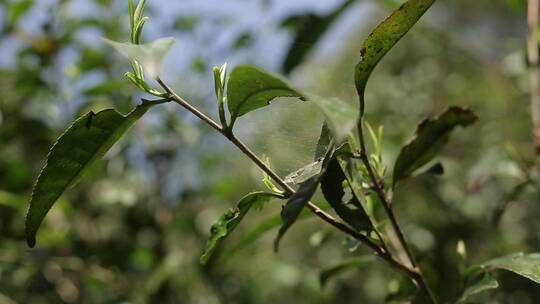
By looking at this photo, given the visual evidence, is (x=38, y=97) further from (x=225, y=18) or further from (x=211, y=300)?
(x=211, y=300)

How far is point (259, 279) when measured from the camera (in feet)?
5.85

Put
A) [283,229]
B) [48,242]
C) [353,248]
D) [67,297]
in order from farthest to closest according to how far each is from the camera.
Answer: [67,297]
[48,242]
[353,248]
[283,229]

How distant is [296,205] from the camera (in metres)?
0.58

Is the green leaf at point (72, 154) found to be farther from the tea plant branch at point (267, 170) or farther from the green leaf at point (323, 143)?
the green leaf at point (323, 143)

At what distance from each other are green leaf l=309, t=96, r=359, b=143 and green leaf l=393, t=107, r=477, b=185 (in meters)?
0.39

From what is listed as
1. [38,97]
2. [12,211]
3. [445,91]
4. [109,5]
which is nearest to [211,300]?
[12,211]

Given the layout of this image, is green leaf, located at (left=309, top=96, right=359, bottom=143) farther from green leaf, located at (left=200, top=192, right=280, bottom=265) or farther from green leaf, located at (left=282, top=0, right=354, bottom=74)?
green leaf, located at (left=282, top=0, right=354, bottom=74)

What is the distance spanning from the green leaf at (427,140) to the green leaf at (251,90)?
0.28 metres

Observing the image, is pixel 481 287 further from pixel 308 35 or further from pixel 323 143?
pixel 308 35

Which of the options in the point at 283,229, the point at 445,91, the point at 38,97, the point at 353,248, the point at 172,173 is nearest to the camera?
the point at 283,229

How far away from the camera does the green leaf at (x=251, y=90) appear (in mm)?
602

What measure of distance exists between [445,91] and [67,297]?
2.29 metres

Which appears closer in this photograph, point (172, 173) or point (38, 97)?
point (38, 97)

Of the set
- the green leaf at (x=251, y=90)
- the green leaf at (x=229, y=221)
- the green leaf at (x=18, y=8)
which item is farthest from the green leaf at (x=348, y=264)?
the green leaf at (x=18, y=8)
